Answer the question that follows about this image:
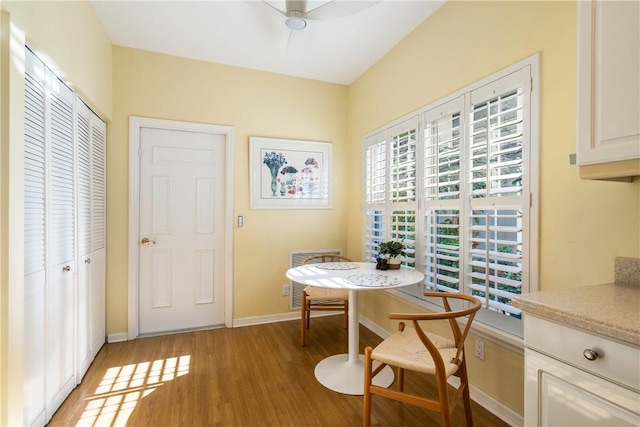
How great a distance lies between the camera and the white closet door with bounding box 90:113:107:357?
2533 millimetres

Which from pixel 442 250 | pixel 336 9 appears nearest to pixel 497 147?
pixel 442 250

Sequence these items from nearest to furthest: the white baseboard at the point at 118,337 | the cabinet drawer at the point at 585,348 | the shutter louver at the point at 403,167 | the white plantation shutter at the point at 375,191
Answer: the cabinet drawer at the point at 585,348
the shutter louver at the point at 403,167
the white baseboard at the point at 118,337
the white plantation shutter at the point at 375,191

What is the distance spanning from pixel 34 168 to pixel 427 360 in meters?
2.21

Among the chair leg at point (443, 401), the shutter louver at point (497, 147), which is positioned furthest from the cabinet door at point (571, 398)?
the shutter louver at point (497, 147)

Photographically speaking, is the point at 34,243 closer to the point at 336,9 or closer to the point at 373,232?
the point at 336,9

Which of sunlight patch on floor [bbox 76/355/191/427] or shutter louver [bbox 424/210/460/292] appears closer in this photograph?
sunlight patch on floor [bbox 76/355/191/427]

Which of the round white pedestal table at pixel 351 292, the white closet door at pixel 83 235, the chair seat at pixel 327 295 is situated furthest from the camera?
Result: the chair seat at pixel 327 295

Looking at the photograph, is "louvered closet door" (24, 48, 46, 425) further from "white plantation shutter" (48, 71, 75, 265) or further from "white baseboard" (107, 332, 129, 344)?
"white baseboard" (107, 332, 129, 344)

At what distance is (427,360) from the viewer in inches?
62.4

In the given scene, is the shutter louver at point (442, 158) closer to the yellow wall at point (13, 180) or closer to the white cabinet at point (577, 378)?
the white cabinet at point (577, 378)

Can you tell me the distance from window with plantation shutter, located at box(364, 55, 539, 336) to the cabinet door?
71 centimetres

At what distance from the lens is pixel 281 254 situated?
3.49 m

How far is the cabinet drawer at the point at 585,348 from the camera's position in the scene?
2.81 feet

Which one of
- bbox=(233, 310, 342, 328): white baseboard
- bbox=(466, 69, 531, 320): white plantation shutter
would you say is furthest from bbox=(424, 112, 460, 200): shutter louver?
Answer: bbox=(233, 310, 342, 328): white baseboard
